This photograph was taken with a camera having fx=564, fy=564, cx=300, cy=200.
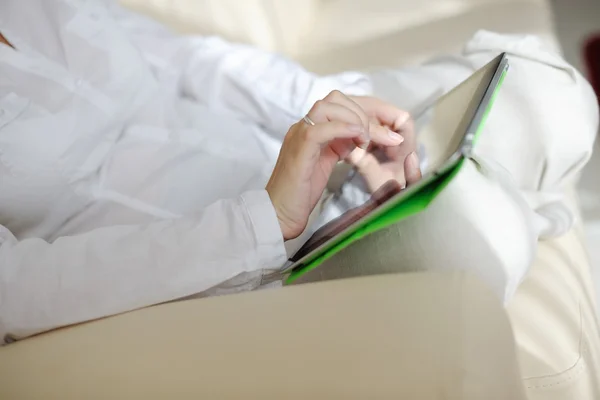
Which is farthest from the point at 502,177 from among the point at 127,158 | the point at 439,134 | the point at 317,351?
the point at 127,158

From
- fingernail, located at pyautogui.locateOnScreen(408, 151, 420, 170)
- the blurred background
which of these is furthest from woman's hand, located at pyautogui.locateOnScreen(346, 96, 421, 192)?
the blurred background

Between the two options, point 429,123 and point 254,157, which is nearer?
point 429,123

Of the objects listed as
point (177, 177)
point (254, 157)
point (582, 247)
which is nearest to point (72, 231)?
point (177, 177)

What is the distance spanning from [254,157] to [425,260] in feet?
1.05

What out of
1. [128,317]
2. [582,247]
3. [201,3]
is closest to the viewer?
[128,317]

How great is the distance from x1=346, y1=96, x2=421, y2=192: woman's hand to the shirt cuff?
0.11 metres

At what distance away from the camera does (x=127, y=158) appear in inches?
27.8

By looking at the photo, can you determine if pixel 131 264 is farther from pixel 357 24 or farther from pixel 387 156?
pixel 357 24

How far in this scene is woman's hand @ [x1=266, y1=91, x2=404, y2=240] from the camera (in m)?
0.53

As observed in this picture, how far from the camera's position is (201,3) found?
37.3 inches

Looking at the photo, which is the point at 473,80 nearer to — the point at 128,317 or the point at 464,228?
the point at 464,228

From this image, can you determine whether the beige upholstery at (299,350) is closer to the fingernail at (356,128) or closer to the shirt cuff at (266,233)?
the shirt cuff at (266,233)

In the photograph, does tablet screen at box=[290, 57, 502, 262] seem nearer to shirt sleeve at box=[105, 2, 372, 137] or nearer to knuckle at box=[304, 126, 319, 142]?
knuckle at box=[304, 126, 319, 142]

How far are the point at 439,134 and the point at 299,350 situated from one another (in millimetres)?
288
